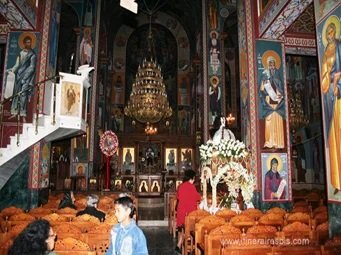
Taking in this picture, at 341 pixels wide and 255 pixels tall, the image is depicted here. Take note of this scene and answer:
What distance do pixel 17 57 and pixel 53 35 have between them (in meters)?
1.22

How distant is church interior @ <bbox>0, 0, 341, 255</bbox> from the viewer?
14.1 ft

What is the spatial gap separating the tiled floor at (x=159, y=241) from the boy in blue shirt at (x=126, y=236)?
11.7 feet

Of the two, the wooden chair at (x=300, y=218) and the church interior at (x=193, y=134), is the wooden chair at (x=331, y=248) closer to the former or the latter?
the church interior at (x=193, y=134)

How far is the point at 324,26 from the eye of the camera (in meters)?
4.76

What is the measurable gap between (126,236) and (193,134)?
54.7ft

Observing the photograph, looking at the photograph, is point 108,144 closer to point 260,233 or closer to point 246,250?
point 260,233

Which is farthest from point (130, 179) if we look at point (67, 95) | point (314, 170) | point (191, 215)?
point (191, 215)

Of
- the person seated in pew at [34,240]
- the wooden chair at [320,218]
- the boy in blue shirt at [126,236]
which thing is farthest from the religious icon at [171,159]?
the person seated in pew at [34,240]

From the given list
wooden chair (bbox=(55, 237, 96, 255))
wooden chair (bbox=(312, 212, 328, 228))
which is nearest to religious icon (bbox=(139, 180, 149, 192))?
wooden chair (bbox=(312, 212, 328, 228))

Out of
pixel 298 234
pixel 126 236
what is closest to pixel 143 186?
pixel 298 234

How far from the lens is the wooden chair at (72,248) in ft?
9.53

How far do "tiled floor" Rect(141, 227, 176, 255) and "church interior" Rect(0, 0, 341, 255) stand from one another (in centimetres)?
4

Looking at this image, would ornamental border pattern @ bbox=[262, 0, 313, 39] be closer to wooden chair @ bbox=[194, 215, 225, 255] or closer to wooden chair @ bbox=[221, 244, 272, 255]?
wooden chair @ bbox=[194, 215, 225, 255]

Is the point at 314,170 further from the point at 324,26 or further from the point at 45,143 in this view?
the point at 45,143
